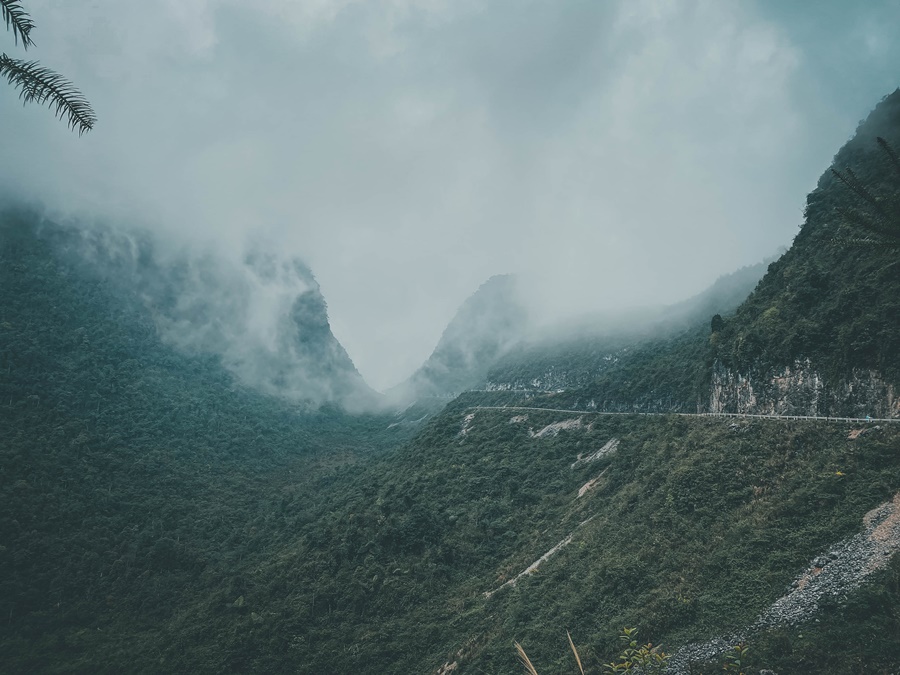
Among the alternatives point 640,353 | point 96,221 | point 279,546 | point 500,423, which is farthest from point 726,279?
point 96,221

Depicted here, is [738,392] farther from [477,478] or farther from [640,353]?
[640,353]

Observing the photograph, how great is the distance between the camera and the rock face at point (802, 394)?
94.0 feet

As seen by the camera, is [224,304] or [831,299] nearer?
[831,299]

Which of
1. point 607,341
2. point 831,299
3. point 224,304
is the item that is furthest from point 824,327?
point 224,304

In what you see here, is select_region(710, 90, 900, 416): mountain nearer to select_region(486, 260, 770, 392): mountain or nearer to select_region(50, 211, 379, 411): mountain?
select_region(486, 260, 770, 392): mountain

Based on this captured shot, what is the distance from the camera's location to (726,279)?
13750 centimetres

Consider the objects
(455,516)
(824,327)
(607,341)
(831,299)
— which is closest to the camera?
(824,327)

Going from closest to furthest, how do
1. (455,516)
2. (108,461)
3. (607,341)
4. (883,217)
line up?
(883,217) < (455,516) < (108,461) < (607,341)

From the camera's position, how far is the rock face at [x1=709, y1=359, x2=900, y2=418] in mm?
28641

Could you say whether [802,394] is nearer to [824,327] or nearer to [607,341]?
[824,327]

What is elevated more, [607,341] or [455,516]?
[607,341]

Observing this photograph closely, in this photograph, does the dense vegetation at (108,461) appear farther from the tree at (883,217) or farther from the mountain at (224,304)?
the tree at (883,217)

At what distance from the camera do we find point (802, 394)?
3472cm

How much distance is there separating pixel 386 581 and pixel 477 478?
22.0m
